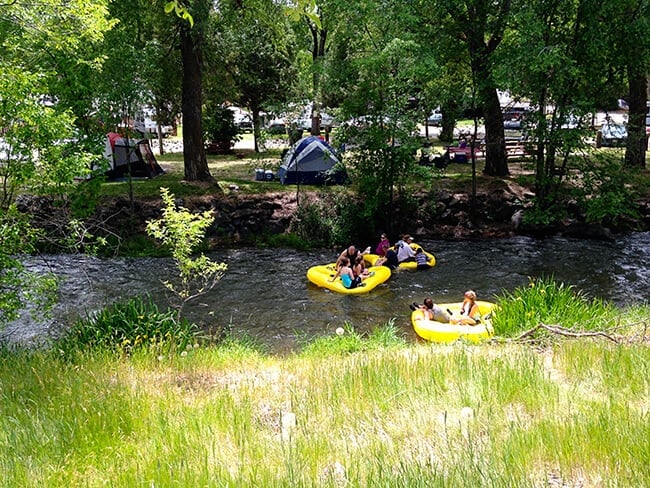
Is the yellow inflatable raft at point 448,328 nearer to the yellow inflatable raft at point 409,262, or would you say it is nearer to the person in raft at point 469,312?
the person in raft at point 469,312

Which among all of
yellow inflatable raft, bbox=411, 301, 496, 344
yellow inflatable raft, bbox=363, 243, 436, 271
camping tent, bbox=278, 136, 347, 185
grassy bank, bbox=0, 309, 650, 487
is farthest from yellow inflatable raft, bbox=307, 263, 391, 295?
grassy bank, bbox=0, 309, 650, 487

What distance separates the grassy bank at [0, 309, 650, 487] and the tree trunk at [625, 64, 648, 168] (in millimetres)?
13268

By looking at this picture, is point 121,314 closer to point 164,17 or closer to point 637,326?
point 637,326

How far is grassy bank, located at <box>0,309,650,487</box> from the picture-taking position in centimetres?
285

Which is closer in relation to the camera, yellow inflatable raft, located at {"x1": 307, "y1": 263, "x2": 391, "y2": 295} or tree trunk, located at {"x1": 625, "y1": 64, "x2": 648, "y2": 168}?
yellow inflatable raft, located at {"x1": 307, "y1": 263, "x2": 391, "y2": 295}

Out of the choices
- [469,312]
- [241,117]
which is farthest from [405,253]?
[241,117]

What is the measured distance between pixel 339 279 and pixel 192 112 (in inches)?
336

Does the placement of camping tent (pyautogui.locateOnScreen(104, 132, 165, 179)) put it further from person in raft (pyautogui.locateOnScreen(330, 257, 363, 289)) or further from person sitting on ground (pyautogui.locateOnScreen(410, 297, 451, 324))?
person sitting on ground (pyautogui.locateOnScreen(410, 297, 451, 324))

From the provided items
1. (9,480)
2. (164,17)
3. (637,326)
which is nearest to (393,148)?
(164,17)

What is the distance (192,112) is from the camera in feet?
58.9

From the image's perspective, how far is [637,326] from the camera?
684 cm

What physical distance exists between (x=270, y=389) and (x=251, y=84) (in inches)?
865

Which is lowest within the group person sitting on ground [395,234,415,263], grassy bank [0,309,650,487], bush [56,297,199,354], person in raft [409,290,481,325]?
person in raft [409,290,481,325]

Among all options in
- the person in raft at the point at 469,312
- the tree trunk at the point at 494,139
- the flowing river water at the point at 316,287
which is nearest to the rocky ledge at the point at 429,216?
the flowing river water at the point at 316,287
